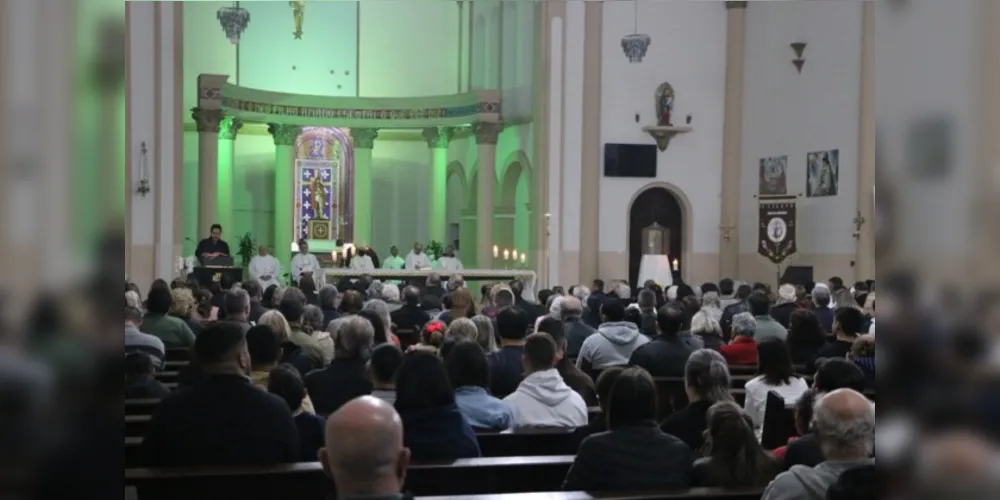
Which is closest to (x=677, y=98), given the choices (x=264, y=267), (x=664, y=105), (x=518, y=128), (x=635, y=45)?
(x=664, y=105)

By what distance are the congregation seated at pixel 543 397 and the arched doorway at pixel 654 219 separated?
13624 mm

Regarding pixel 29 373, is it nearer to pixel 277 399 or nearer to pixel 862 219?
pixel 277 399

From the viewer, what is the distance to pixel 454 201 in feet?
76.3

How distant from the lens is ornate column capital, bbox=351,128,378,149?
21188mm

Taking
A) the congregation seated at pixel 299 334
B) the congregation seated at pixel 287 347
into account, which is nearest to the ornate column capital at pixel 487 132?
the congregation seated at pixel 299 334

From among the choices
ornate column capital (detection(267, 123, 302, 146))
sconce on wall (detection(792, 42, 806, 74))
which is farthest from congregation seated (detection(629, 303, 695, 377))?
ornate column capital (detection(267, 123, 302, 146))

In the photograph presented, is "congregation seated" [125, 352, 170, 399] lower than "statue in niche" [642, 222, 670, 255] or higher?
lower

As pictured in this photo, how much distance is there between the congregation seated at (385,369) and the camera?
4.94 meters

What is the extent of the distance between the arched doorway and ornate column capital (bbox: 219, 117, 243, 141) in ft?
24.8

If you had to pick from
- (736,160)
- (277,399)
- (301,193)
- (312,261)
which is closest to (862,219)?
(736,160)

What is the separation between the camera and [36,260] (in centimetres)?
85

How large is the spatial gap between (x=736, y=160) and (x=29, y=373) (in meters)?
18.7

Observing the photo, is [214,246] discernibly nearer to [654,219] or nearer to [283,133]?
[283,133]

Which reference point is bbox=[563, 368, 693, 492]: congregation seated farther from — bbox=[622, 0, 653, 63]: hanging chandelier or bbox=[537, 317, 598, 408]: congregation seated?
bbox=[622, 0, 653, 63]: hanging chandelier
